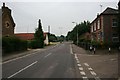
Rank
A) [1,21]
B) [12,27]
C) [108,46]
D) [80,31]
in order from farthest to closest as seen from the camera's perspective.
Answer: [80,31]
[12,27]
[1,21]
[108,46]

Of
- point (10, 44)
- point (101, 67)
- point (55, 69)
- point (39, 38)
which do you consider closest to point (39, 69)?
point (55, 69)

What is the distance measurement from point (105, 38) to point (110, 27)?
227 cm

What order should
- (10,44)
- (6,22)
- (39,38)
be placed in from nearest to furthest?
(10,44), (6,22), (39,38)

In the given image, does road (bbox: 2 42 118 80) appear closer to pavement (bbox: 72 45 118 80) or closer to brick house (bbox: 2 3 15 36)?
pavement (bbox: 72 45 118 80)

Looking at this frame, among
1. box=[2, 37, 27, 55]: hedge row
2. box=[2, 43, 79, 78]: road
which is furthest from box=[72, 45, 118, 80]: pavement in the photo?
box=[2, 37, 27, 55]: hedge row

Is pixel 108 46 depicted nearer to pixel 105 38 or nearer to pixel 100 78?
pixel 105 38

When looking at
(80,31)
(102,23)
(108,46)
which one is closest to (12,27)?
(102,23)

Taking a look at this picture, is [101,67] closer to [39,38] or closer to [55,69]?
[55,69]

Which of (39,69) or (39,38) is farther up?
(39,38)

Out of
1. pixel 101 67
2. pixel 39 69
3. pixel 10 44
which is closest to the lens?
pixel 39 69

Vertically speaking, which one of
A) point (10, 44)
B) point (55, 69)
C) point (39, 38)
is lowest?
point (55, 69)

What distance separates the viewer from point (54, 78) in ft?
36.5

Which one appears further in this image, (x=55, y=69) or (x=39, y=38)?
(x=39, y=38)

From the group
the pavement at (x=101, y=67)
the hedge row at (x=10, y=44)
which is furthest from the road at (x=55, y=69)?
the hedge row at (x=10, y=44)
